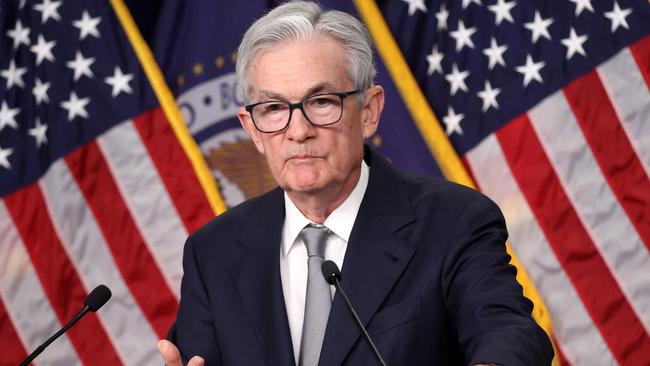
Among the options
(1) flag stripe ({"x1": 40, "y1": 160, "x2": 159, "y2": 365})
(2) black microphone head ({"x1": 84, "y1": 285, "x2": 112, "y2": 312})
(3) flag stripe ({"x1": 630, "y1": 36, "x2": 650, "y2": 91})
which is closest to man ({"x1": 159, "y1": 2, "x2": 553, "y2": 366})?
(2) black microphone head ({"x1": 84, "y1": 285, "x2": 112, "y2": 312})

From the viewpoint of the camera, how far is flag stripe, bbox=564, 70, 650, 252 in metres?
3.54

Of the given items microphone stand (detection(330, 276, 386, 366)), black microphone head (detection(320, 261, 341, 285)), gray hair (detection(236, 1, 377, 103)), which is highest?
gray hair (detection(236, 1, 377, 103))

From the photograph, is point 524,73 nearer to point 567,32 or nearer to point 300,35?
point 567,32

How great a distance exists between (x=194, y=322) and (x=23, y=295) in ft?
6.32

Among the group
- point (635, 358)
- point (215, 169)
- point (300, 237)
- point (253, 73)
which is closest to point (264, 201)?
point (300, 237)

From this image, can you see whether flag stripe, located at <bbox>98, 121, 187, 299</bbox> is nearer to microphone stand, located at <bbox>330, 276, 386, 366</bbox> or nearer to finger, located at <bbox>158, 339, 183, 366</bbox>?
finger, located at <bbox>158, 339, 183, 366</bbox>

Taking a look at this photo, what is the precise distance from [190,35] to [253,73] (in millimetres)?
2031

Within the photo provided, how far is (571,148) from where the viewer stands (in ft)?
11.8

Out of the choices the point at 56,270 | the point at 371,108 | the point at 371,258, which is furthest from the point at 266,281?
the point at 56,270

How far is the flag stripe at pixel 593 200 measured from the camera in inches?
139

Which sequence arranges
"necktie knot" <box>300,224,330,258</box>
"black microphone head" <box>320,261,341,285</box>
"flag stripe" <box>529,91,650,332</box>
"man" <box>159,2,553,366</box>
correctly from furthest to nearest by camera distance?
"flag stripe" <box>529,91,650,332</box> < "necktie knot" <box>300,224,330,258</box> < "man" <box>159,2,553,366</box> < "black microphone head" <box>320,261,341,285</box>

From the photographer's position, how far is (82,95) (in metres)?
3.78

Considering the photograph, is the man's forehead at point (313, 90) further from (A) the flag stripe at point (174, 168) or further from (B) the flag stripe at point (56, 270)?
(B) the flag stripe at point (56, 270)

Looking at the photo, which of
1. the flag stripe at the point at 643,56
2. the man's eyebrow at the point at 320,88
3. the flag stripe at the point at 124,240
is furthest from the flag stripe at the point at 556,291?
the man's eyebrow at the point at 320,88
